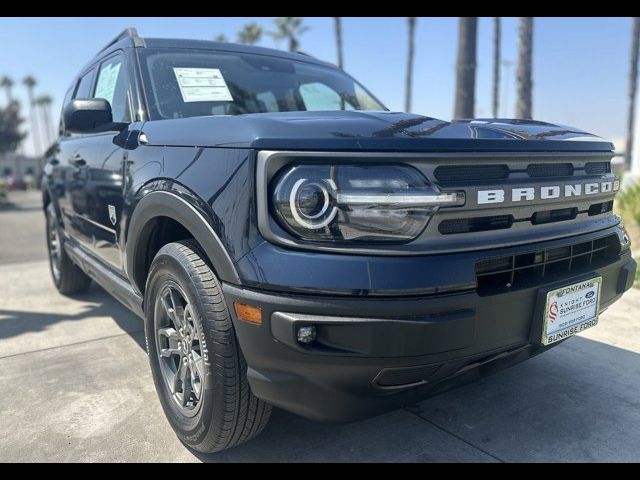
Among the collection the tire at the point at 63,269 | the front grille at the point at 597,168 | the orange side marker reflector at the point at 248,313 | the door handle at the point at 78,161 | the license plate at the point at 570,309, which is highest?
the door handle at the point at 78,161

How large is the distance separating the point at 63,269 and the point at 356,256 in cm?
391

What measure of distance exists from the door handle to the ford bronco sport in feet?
3.84

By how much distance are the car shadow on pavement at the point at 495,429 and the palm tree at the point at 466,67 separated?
7.19 m

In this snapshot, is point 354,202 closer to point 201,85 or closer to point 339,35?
point 201,85

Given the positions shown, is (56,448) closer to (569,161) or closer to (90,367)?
(90,367)

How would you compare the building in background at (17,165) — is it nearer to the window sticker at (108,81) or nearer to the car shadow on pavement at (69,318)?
the car shadow on pavement at (69,318)

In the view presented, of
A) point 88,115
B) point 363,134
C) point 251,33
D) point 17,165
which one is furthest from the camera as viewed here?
point 17,165

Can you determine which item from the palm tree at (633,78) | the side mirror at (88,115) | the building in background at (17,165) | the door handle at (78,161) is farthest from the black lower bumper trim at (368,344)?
the building in background at (17,165)

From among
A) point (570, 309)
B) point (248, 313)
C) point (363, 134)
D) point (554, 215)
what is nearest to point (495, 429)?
point (570, 309)

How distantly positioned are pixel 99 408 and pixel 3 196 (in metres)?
20.1

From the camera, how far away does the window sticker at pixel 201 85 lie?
9.21 ft

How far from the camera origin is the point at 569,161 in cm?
Result: 213

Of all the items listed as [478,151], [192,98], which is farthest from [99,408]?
[478,151]

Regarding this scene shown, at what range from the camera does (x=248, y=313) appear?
1.75 m
